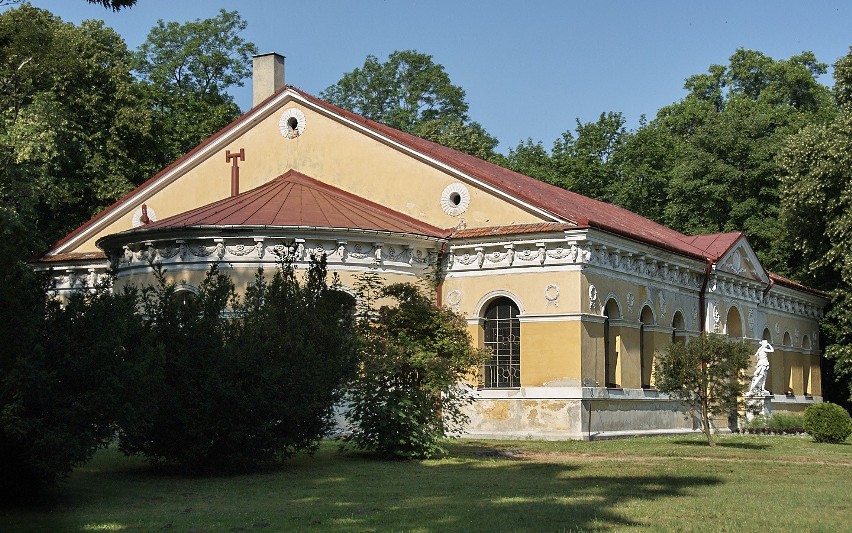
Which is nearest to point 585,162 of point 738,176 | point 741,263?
point 738,176

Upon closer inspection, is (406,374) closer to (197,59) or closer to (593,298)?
(593,298)

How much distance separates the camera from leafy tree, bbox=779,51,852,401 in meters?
42.1

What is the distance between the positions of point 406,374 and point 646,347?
13477 mm

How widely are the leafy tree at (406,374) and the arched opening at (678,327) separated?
14.1 metres

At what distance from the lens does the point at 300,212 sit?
29.0 meters

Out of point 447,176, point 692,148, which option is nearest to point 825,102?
point 692,148

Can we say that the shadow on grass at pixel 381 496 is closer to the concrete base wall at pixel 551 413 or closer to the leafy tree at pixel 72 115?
the concrete base wall at pixel 551 413

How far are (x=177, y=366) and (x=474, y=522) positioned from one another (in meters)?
6.81

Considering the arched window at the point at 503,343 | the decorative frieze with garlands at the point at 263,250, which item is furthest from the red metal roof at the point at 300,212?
the arched window at the point at 503,343

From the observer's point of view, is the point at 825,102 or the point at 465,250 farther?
the point at 825,102

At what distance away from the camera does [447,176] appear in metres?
30.6

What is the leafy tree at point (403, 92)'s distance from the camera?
72125mm

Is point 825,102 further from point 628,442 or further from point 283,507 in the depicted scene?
point 283,507

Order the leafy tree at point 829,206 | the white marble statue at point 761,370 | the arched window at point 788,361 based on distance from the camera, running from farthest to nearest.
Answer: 1. the arched window at point 788,361
2. the leafy tree at point 829,206
3. the white marble statue at point 761,370
